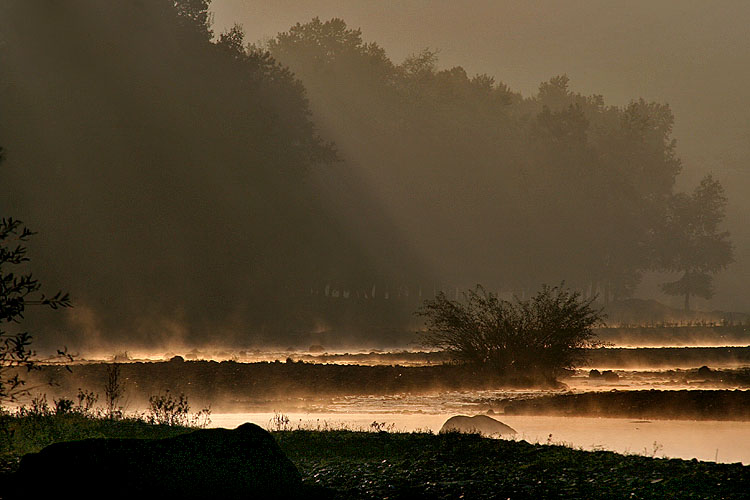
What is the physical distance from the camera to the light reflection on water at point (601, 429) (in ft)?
47.6

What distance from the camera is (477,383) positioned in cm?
2516

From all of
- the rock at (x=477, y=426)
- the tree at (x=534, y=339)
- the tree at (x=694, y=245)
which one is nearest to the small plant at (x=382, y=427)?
the rock at (x=477, y=426)

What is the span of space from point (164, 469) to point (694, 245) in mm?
85684

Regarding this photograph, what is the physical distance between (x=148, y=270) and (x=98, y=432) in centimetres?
3034

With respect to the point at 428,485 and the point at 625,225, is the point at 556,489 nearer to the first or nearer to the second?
the point at 428,485

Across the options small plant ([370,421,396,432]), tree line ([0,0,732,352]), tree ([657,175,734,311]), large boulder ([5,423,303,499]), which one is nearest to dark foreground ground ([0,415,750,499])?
large boulder ([5,423,303,499])

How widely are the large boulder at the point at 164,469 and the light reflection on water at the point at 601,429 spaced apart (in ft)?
15.8

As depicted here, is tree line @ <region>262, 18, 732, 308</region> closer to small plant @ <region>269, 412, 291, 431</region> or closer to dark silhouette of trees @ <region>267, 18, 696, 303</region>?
dark silhouette of trees @ <region>267, 18, 696, 303</region>

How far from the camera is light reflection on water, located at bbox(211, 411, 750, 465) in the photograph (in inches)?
572

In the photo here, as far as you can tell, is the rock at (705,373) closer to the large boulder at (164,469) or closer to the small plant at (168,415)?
the small plant at (168,415)

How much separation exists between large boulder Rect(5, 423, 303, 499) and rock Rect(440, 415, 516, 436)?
17.0 feet

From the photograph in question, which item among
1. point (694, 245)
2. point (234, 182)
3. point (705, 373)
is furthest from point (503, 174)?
point (705, 373)

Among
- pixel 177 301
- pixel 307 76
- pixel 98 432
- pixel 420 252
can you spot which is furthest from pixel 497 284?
pixel 98 432

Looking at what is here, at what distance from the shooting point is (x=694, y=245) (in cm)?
9075
